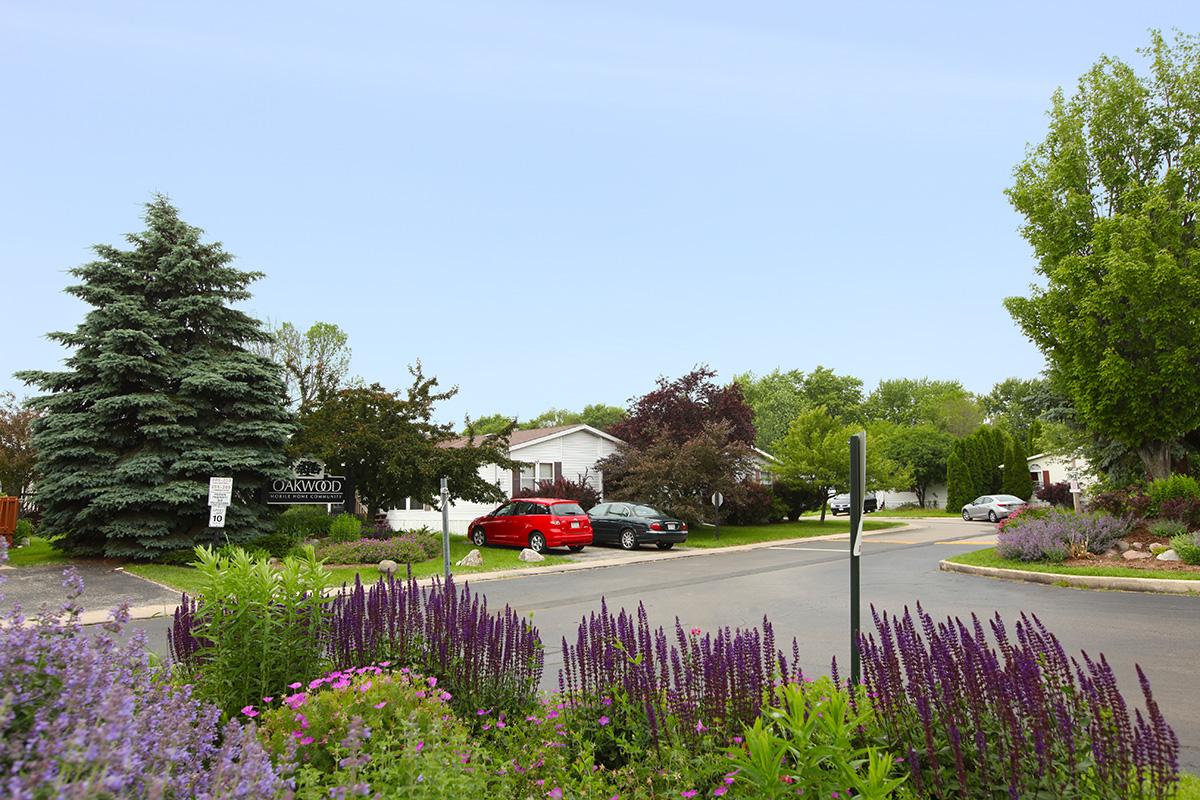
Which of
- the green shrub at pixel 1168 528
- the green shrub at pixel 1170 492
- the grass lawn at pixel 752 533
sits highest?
the green shrub at pixel 1170 492

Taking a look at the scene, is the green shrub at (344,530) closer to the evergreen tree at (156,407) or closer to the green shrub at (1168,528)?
the evergreen tree at (156,407)

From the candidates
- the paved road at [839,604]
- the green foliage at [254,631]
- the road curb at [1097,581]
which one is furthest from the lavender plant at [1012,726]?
the road curb at [1097,581]

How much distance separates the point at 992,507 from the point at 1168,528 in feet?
94.8

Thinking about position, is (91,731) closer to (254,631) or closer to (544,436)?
(254,631)

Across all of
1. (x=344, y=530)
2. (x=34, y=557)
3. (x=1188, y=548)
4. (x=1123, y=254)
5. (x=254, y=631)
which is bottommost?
(x=34, y=557)

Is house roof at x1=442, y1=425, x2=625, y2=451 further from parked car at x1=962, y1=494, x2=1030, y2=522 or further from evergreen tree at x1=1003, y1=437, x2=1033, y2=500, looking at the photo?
evergreen tree at x1=1003, y1=437, x2=1033, y2=500

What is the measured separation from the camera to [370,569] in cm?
1836

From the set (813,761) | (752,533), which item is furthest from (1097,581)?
(752,533)

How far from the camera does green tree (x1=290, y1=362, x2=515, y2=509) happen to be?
22312 mm

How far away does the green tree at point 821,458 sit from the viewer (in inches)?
1439

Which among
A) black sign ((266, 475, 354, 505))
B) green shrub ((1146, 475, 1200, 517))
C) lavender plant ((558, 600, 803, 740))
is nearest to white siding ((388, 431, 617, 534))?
black sign ((266, 475, 354, 505))

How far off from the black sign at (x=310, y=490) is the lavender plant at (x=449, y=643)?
17363mm

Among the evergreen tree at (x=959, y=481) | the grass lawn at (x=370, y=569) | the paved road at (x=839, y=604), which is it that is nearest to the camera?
the paved road at (x=839, y=604)

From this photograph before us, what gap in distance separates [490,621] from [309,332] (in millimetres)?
43527
